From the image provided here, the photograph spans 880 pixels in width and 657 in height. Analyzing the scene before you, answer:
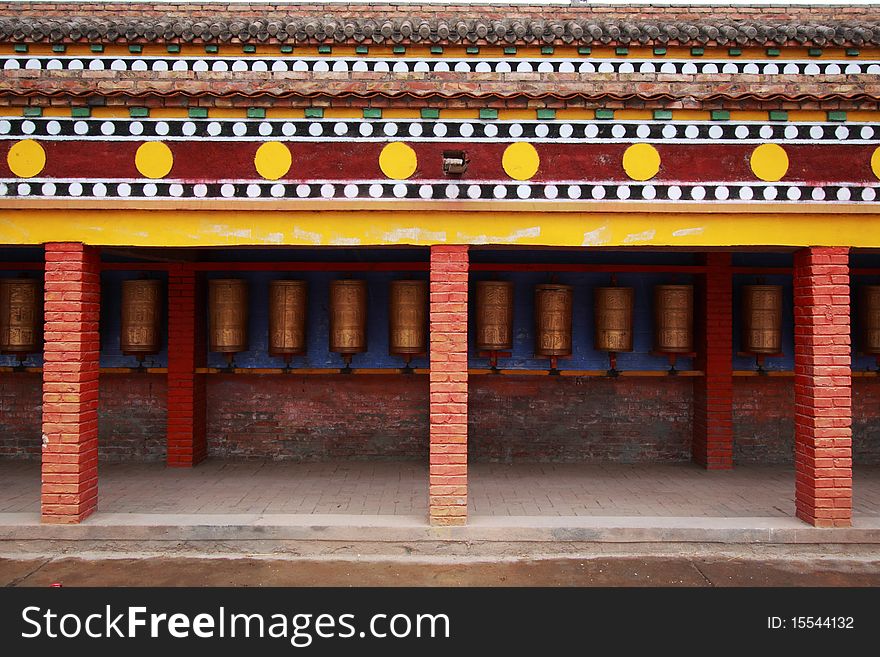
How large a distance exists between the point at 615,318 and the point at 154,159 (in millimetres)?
5795

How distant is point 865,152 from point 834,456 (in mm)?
2941

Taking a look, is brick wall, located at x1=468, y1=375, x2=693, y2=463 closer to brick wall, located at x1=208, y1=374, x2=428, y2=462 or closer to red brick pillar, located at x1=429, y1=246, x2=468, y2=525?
brick wall, located at x1=208, y1=374, x2=428, y2=462

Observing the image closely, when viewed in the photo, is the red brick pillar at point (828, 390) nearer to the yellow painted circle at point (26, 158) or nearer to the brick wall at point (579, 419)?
the brick wall at point (579, 419)

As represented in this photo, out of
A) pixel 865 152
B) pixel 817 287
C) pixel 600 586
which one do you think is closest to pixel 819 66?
pixel 865 152

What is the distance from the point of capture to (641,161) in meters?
6.49

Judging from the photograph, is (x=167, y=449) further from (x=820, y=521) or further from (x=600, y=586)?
(x=820, y=521)

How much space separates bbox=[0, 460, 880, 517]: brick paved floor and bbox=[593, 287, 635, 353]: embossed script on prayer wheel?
1.73 m

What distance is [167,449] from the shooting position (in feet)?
30.5

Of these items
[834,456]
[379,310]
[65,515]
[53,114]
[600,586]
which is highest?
[53,114]

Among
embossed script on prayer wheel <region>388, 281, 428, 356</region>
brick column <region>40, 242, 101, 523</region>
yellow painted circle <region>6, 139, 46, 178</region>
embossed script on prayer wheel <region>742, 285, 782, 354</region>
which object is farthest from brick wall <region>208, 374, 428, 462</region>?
embossed script on prayer wheel <region>742, 285, 782, 354</region>

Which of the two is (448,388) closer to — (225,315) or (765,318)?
(225,315)

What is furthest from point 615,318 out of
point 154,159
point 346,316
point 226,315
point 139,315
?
point 139,315

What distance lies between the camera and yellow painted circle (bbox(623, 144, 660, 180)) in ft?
21.3

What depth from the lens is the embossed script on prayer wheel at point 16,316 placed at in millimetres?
8695
